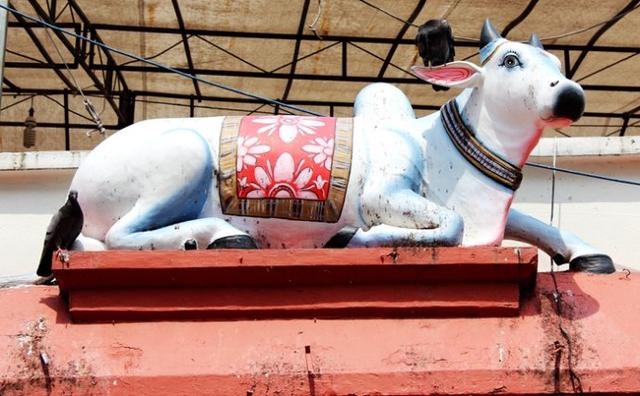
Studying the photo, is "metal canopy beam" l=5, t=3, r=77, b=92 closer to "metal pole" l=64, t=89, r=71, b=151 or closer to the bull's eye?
"metal pole" l=64, t=89, r=71, b=151

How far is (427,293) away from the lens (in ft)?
11.4

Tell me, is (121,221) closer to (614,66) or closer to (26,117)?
(614,66)

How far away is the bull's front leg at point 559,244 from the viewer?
3.85 metres

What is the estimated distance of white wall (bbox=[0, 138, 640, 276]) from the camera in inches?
229

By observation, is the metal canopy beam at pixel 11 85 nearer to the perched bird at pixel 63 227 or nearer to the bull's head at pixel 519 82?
the perched bird at pixel 63 227

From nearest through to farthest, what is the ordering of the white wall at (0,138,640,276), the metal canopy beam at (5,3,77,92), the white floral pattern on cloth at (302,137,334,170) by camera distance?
the white floral pattern on cloth at (302,137,334,170) < the white wall at (0,138,640,276) < the metal canopy beam at (5,3,77,92)

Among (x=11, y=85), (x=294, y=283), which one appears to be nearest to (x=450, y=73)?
Result: (x=294, y=283)

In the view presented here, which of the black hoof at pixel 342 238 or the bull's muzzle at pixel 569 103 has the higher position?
the bull's muzzle at pixel 569 103

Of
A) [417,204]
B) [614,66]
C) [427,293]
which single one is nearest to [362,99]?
[417,204]

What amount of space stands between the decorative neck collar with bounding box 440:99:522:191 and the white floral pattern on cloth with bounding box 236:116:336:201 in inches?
16.7

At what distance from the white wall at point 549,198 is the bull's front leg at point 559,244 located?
1.69 metres

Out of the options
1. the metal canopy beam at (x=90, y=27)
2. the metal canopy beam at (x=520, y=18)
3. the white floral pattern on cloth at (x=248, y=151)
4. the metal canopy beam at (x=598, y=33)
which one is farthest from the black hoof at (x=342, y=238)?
the metal canopy beam at (x=598, y=33)

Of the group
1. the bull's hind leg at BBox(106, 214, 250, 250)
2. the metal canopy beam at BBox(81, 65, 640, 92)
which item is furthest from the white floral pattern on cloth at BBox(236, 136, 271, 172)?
the metal canopy beam at BBox(81, 65, 640, 92)

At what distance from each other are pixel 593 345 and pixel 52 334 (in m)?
1.67
